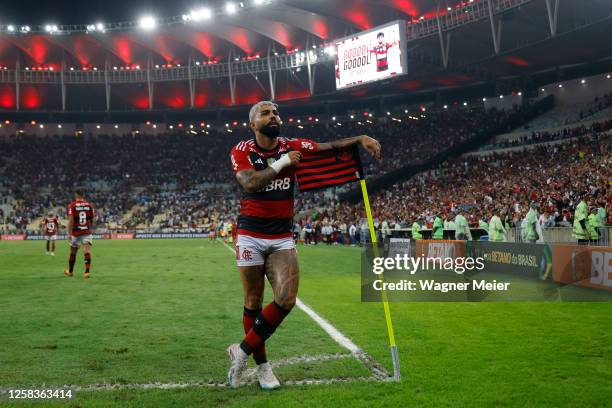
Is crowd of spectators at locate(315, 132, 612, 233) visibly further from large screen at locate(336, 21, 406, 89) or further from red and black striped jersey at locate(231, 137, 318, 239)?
red and black striped jersey at locate(231, 137, 318, 239)

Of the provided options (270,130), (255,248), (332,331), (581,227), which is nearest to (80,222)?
(332,331)

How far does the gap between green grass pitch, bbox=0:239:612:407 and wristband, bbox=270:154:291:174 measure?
1.86m

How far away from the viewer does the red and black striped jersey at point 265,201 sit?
17.1ft

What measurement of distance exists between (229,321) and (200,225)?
45391 millimetres

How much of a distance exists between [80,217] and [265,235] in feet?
35.4

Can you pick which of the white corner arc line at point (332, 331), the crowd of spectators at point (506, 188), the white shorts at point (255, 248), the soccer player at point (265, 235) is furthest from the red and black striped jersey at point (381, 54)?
the white shorts at point (255, 248)

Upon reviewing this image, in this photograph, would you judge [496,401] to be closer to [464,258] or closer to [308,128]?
[464,258]

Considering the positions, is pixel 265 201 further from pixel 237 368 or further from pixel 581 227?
pixel 581 227

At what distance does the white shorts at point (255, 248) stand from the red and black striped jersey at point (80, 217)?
34.4 ft

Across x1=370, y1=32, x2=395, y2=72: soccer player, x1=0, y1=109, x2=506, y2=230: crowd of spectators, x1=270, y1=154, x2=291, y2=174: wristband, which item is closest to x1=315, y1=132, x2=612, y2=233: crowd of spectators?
x1=0, y1=109, x2=506, y2=230: crowd of spectators

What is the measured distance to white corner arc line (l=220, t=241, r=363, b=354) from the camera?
6.53 meters

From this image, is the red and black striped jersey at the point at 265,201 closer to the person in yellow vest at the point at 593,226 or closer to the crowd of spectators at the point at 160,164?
the person in yellow vest at the point at 593,226

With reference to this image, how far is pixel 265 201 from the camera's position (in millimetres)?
5246

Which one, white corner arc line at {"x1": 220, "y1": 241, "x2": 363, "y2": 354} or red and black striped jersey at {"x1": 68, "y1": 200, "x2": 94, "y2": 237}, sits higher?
red and black striped jersey at {"x1": 68, "y1": 200, "x2": 94, "y2": 237}
